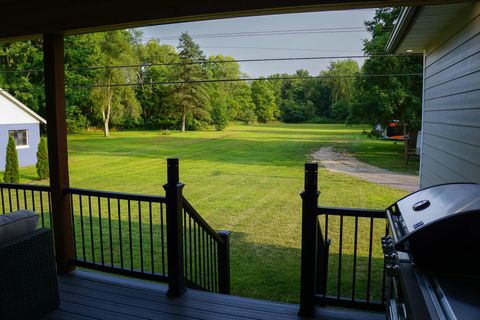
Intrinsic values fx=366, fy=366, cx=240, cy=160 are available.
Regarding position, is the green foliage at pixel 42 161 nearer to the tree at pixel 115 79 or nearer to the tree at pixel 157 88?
the tree at pixel 115 79

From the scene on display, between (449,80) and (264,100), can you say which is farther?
(264,100)

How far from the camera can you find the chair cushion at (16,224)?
6.81ft

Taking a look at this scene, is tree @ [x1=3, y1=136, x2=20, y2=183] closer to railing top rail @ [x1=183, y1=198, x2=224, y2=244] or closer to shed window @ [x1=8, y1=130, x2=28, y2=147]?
shed window @ [x1=8, y1=130, x2=28, y2=147]

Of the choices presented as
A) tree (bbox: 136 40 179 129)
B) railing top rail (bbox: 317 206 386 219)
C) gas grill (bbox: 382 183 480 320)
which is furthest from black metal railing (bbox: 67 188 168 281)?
tree (bbox: 136 40 179 129)

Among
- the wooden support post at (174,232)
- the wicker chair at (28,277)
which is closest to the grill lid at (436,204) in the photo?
the wooden support post at (174,232)

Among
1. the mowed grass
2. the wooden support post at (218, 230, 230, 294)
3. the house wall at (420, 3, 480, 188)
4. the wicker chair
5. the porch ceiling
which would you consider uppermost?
the porch ceiling

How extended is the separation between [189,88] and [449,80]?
2383cm

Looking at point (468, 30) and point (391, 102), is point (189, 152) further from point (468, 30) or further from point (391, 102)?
point (468, 30)

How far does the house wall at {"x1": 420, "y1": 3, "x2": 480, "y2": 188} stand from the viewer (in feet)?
8.67

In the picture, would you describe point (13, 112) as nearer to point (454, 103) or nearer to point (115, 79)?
point (115, 79)

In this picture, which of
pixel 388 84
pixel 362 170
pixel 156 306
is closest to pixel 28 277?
pixel 156 306

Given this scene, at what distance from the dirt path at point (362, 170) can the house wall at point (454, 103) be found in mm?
7149

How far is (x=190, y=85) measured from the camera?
26.5 meters

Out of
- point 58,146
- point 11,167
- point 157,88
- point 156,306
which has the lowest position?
point 11,167
